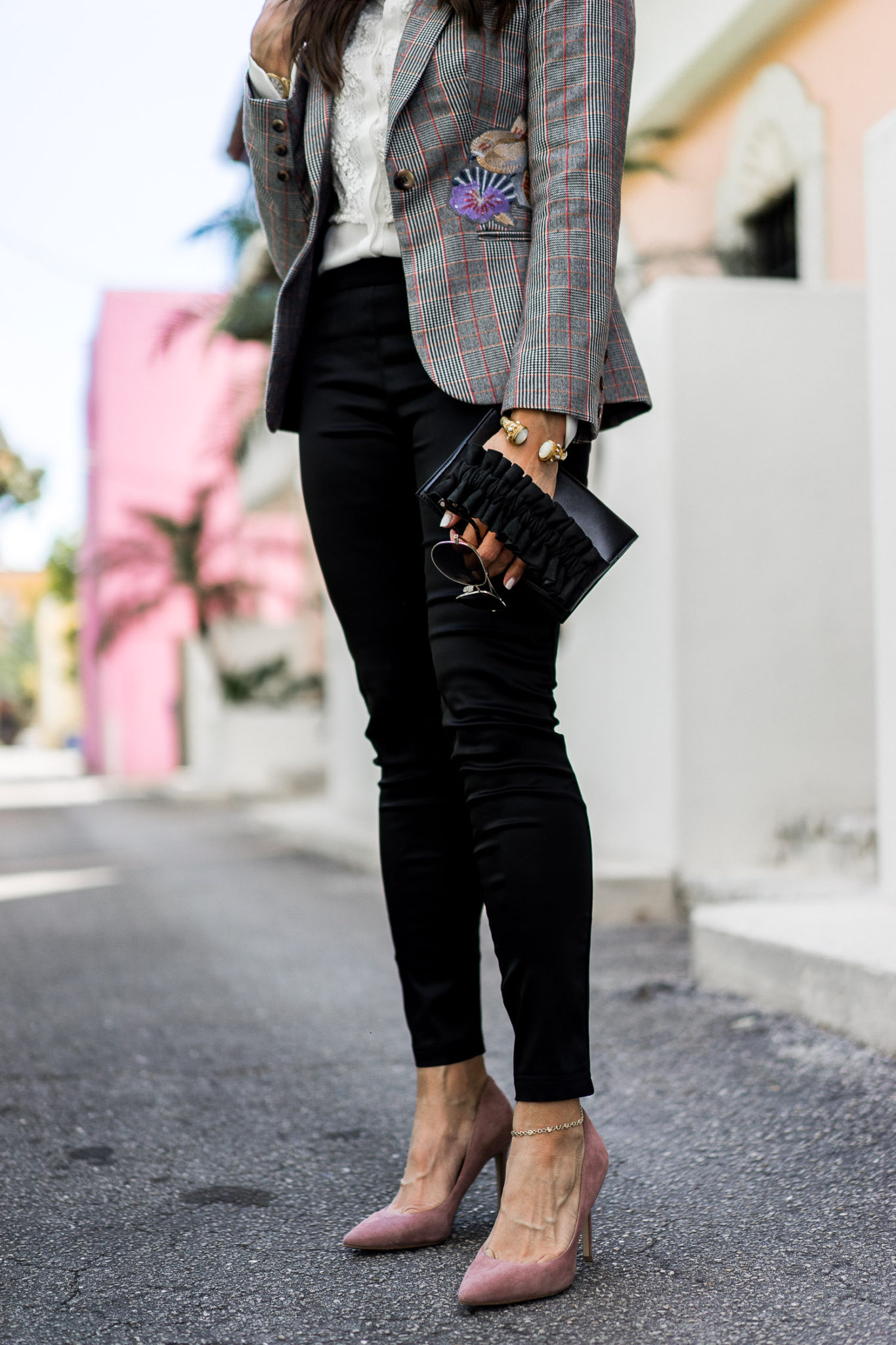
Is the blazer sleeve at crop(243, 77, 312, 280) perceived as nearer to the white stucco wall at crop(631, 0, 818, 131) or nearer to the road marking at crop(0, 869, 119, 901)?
the road marking at crop(0, 869, 119, 901)

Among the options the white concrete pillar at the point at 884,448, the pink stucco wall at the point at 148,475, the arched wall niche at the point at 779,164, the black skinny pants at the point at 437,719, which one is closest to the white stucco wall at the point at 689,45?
the arched wall niche at the point at 779,164

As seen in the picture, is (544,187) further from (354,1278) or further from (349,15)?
(354,1278)

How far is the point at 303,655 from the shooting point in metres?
16.7

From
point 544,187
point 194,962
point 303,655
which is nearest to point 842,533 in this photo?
point 194,962

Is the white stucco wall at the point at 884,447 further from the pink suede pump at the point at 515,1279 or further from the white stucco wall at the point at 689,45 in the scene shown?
the white stucco wall at the point at 689,45

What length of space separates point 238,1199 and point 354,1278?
34 centimetres

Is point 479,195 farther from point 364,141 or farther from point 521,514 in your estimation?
point 521,514

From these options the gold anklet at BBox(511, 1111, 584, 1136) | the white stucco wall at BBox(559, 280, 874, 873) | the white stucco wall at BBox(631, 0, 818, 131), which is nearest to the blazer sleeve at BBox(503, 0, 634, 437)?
the gold anklet at BBox(511, 1111, 584, 1136)

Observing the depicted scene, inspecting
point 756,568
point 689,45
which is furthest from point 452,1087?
point 689,45

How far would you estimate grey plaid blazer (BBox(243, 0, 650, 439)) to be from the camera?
57.9 inches

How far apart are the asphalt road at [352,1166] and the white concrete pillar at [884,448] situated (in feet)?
2.12

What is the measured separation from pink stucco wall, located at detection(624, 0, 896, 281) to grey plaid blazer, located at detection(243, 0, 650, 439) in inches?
161

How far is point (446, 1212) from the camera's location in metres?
1.54

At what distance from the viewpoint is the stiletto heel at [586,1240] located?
1445mm
